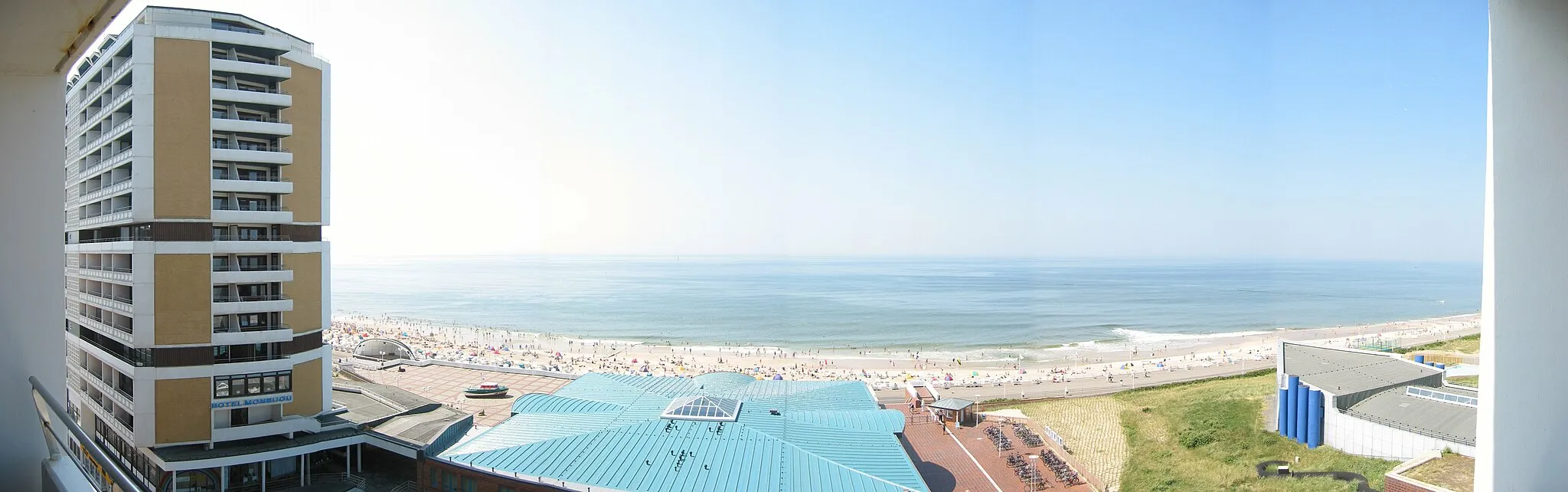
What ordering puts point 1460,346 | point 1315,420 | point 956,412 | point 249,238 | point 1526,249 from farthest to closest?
point 1460,346 < point 956,412 < point 249,238 < point 1315,420 < point 1526,249

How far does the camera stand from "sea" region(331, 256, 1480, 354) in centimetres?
2261

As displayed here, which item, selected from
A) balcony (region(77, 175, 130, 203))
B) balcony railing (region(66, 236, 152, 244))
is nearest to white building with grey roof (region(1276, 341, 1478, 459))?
balcony railing (region(66, 236, 152, 244))

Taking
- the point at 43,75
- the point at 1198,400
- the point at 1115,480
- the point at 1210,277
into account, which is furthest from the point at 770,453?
the point at 1210,277

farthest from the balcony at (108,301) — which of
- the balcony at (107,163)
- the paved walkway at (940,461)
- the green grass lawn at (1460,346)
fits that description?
the green grass lawn at (1460,346)

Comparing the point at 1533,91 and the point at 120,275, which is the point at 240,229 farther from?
the point at 1533,91

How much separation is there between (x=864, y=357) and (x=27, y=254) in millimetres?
19051

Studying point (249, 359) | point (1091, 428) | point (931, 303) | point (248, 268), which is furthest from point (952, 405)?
point (931, 303)

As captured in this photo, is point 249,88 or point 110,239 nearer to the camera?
point 249,88

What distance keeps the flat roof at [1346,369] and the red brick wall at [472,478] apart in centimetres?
746

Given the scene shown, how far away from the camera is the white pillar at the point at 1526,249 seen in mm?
821

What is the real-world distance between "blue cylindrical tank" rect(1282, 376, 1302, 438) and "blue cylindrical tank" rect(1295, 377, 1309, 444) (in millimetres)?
33

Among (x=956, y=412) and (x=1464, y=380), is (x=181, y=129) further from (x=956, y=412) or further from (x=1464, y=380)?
(x=1464, y=380)

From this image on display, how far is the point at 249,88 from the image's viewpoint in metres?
6.83

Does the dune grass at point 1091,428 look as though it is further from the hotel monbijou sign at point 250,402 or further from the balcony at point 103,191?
the balcony at point 103,191
